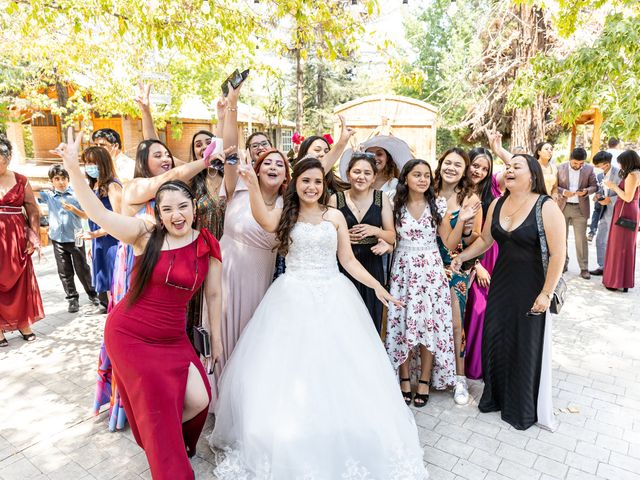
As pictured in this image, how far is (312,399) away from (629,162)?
6283 mm

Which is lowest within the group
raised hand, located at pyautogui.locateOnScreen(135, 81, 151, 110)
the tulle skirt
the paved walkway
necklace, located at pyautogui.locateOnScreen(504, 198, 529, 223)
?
the paved walkway

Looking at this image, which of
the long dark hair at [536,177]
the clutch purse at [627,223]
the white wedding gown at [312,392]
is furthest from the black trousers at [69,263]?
the clutch purse at [627,223]

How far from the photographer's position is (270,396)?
2.80 m

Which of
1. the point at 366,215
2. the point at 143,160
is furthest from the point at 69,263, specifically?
the point at 366,215

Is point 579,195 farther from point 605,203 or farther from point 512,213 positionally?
point 512,213

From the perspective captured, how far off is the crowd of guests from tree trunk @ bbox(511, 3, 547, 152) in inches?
226

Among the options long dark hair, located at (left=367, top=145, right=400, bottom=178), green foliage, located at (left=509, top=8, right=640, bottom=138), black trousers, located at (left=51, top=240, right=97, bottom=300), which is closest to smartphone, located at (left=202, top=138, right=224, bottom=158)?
long dark hair, located at (left=367, top=145, right=400, bottom=178)

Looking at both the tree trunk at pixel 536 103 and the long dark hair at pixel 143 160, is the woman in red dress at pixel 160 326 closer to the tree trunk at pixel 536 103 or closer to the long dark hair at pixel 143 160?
the long dark hair at pixel 143 160

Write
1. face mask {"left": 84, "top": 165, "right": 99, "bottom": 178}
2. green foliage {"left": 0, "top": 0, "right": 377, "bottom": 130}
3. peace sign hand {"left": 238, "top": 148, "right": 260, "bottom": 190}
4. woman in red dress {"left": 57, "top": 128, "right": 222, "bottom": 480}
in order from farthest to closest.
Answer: green foliage {"left": 0, "top": 0, "right": 377, "bottom": 130} → face mask {"left": 84, "top": 165, "right": 99, "bottom": 178} → peace sign hand {"left": 238, "top": 148, "right": 260, "bottom": 190} → woman in red dress {"left": 57, "top": 128, "right": 222, "bottom": 480}

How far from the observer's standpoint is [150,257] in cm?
272

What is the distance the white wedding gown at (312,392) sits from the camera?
8.79 ft

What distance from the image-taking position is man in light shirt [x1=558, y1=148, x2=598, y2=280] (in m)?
7.49

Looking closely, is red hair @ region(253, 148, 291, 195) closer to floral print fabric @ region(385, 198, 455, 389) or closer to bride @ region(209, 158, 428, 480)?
bride @ region(209, 158, 428, 480)

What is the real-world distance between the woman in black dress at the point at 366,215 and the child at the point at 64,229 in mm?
4087
